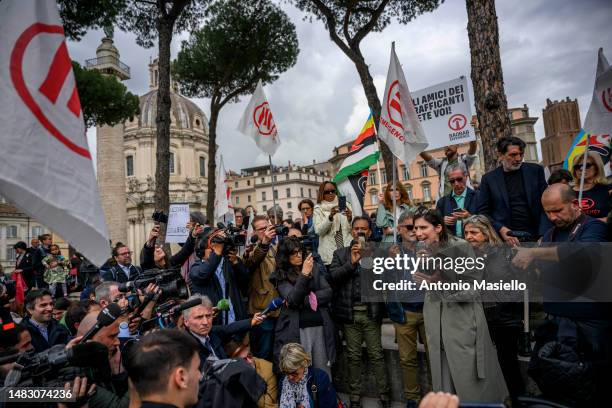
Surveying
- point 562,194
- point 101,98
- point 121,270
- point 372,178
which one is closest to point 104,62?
point 101,98

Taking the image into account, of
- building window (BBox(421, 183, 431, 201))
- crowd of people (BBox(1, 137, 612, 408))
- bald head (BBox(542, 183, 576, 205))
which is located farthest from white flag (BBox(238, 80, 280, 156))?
building window (BBox(421, 183, 431, 201))

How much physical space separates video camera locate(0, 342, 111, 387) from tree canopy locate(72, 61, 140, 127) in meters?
13.7

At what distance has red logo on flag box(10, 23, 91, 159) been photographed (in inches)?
84.3

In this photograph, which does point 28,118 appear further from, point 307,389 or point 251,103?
point 251,103

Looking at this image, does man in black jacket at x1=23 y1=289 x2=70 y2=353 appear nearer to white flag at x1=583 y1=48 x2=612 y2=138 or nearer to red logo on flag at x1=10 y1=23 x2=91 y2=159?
red logo on flag at x1=10 y1=23 x2=91 y2=159

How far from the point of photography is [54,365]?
2160 millimetres

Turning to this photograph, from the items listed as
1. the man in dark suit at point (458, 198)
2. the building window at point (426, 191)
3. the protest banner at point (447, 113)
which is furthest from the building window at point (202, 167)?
the man in dark suit at point (458, 198)

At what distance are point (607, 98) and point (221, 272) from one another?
425 centimetres

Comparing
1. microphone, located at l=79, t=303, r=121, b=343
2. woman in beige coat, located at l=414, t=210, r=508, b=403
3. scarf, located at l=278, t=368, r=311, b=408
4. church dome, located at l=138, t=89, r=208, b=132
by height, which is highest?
church dome, located at l=138, t=89, r=208, b=132

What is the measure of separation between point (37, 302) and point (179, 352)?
3.42 meters

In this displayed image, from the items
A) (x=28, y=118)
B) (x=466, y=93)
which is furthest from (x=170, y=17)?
(x=28, y=118)

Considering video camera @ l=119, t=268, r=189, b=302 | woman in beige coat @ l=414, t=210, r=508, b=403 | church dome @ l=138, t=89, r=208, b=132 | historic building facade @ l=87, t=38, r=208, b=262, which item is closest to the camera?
video camera @ l=119, t=268, r=189, b=302

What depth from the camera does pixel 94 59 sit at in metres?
37.1

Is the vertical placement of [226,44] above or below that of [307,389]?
above
